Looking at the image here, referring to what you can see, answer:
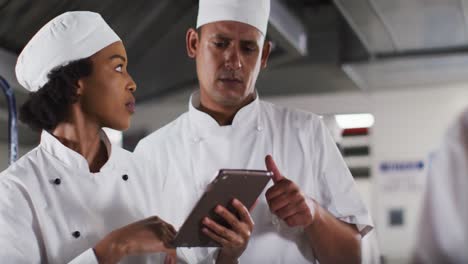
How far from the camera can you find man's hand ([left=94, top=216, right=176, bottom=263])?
92 centimetres

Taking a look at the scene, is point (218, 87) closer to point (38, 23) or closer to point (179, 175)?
point (179, 175)

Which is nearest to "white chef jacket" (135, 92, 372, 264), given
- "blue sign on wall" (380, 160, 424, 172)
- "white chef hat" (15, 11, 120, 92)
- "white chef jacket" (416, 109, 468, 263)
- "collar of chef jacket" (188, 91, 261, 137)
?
"collar of chef jacket" (188, 91, 261, 137)

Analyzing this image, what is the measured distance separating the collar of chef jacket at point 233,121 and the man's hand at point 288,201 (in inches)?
6.3

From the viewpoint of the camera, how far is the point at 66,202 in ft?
3.19

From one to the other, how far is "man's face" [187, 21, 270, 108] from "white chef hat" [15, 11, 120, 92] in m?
0.18

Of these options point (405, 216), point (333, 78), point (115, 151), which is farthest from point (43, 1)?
point (405, 216)

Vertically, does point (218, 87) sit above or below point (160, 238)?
above

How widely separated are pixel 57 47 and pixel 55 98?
0.07 meters

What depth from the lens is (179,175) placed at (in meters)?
1.12

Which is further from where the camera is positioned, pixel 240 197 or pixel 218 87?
pixel 218 87

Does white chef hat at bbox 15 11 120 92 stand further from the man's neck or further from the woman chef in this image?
the man's neck

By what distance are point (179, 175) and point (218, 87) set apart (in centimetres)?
16

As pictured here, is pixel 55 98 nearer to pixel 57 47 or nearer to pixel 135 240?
pixel 57 47

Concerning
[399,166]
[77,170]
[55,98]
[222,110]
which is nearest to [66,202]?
[77,170]
